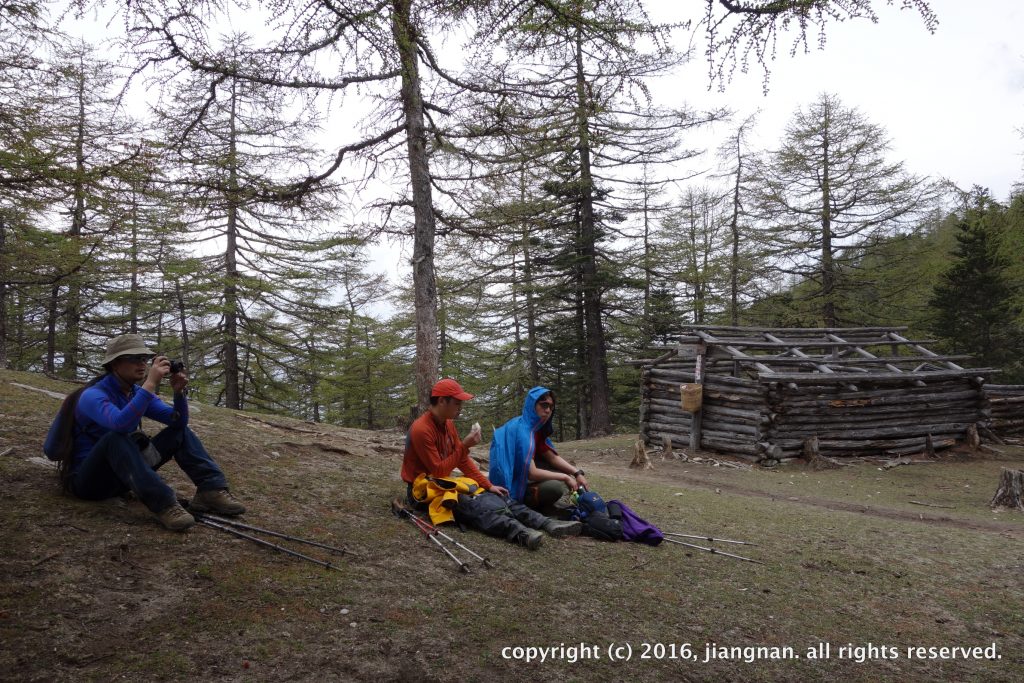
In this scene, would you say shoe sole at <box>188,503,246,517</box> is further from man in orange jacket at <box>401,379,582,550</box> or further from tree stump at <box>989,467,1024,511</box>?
tree stump at <box>989,467,1024,511</box>

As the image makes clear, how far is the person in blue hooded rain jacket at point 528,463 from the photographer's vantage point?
18.1ft

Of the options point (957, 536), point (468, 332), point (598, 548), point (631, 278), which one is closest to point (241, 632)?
point (598, 548)

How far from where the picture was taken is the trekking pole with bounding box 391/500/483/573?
4.33m

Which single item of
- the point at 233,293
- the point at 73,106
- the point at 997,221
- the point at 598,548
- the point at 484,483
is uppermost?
the point at 73,106

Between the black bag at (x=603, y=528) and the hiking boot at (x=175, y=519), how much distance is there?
3.35 metres

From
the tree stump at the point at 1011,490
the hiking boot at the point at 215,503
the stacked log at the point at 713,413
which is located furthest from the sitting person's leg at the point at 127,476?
the stacked log at the point at 713,413

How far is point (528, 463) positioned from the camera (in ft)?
18.0

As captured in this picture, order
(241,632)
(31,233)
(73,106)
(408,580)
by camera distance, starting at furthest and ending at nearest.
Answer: (73,106) → (31,233) → (408,580) → (241,632)

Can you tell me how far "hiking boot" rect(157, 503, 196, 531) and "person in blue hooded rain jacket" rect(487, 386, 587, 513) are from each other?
2.55 m

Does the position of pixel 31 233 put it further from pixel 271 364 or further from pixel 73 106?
pixel 271 364

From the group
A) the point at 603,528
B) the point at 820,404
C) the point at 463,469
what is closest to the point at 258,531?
the point at 463,469

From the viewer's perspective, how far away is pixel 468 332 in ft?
89.6

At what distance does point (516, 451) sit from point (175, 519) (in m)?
2.87

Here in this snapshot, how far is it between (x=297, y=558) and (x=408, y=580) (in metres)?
0.81
